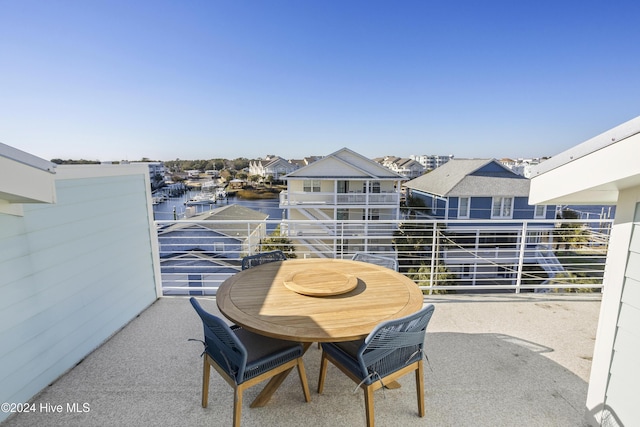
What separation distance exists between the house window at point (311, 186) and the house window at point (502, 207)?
805cm

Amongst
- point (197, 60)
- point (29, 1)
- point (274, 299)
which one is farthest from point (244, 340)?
point (197, 60)

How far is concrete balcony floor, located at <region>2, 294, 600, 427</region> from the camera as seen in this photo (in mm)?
1721

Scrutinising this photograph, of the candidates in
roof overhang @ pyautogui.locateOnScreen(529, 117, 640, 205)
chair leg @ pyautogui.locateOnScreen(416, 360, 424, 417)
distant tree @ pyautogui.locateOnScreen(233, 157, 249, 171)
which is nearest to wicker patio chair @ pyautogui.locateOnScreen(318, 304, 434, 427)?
chair leg @ pyautogui.locateOnScreen(416, 360, 424, 417)

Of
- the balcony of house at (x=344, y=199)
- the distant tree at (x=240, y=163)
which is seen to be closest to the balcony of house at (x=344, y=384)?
the balcony of house at (x=344, y=199)

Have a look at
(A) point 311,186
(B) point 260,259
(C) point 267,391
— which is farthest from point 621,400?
(A) point 311,186

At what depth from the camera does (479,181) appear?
12.7 m

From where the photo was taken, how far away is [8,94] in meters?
3.83

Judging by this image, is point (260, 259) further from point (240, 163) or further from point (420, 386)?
point (240, 163)

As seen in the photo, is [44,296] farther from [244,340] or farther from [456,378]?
[456,378]

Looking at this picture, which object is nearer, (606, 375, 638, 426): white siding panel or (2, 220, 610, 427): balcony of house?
(606, 375, 638, 426): white siding panel

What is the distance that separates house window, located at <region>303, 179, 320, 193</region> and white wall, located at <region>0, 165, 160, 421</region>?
414 inches

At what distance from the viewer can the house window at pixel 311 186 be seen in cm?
1360

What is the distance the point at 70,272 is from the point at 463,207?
13.4 m

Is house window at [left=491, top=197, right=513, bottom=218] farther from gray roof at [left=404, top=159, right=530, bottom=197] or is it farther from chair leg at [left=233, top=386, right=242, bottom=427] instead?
chair leg at [left=233, top=386, right=242, bottom=427]
